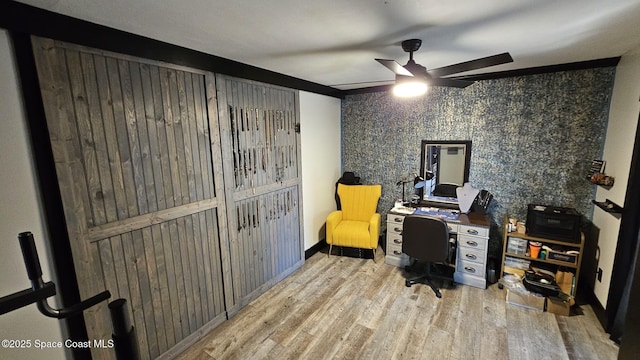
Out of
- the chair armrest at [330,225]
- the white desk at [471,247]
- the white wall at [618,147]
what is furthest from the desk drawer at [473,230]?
the chair armrest at [330,225]

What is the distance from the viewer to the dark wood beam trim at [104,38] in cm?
134

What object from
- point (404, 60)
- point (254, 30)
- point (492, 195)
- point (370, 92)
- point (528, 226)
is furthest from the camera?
point (370, 92)

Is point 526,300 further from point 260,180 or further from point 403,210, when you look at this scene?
point 260,180

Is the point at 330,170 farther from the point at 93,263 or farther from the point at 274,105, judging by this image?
the point at 93,263

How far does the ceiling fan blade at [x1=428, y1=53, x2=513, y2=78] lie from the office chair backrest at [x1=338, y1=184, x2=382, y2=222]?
7.10 feet

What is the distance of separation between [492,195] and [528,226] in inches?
21.8

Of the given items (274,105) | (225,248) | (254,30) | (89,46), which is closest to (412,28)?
(254,30)

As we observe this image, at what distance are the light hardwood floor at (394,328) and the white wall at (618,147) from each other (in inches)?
22.3

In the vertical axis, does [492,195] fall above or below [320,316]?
above

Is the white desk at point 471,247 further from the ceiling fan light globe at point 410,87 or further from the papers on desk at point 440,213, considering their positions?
the ceiling fan light globe at point 410,87

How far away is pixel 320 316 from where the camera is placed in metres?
2.62

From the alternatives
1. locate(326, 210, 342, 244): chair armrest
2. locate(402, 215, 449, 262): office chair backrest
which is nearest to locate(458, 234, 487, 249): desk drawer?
locate(402, 215, 449, 262): office chair backrest

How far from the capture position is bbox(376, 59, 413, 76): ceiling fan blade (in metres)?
1.81

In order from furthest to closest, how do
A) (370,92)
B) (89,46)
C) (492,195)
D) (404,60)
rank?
(370,92) → (492,195) → (404,60) → (89,46)
